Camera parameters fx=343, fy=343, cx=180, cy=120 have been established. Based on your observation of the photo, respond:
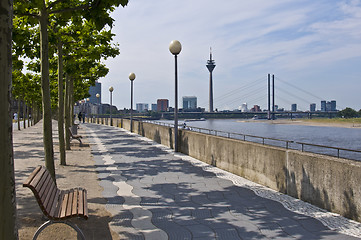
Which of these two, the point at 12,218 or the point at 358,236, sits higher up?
the point at 12,218

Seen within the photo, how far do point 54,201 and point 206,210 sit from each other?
2.45 m

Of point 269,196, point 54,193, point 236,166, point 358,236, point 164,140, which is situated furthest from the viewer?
point 164,140

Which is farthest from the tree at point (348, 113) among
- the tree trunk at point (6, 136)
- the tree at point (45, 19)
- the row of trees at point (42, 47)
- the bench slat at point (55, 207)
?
the tree trunk at point (6, 136)

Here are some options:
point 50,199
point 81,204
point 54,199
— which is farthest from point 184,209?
point 50,199

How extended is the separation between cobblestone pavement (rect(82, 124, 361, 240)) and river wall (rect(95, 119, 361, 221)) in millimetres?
194

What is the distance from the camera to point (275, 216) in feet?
17.5

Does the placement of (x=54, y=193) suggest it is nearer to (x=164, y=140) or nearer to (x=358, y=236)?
(x=358, y=236)

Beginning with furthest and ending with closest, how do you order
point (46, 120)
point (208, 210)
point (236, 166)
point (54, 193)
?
point (236, 166), point (46, 120), point (208, 210), point (54, 193)

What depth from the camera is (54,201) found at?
4.48 metres

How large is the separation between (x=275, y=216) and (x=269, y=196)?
1292mm

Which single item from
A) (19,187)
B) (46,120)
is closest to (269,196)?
(46,120)

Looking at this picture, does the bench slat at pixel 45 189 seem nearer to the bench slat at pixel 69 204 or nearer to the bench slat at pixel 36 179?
the bench slat at pixel 36 179

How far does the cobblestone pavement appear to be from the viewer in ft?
15.3

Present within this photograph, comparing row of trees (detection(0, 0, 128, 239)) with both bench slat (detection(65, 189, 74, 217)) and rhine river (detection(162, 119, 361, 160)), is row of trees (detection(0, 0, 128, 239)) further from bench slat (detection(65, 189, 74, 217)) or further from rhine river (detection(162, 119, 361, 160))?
rhine river (detection(162, 119, 361, 160))
